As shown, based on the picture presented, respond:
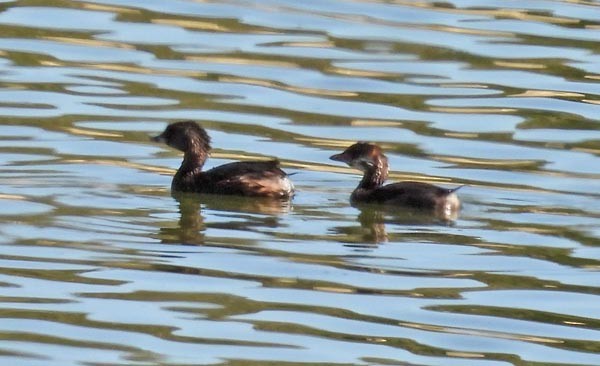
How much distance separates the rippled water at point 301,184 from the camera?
9.66 m

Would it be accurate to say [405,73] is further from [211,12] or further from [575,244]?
[575,244]

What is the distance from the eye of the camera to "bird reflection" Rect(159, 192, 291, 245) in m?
12.0

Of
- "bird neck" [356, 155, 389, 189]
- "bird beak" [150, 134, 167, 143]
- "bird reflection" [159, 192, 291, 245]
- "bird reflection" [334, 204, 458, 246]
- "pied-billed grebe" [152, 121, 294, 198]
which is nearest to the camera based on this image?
"bird reflection" [159, 192, 291, 245]

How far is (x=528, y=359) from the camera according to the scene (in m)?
9.30

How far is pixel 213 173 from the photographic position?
13.9 metres

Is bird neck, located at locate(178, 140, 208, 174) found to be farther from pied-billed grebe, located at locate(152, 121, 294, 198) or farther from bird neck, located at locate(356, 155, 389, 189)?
bird neck, located at locate(356, 155, 389, 189)

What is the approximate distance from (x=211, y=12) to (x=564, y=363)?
10363 millimetres

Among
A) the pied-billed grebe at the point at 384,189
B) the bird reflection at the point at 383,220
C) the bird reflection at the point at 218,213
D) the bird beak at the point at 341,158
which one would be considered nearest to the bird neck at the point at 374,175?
the pied-billed grebe at the point at 384,189

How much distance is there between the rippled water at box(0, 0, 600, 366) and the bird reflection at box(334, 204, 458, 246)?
3 cm

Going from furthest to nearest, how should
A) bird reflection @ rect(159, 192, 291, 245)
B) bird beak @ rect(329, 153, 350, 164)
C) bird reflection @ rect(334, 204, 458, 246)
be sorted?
bird beak @ rect(329, 153, 350, 164)
bird reflection @ rect(334, 204, 458, 246)
bird reflection @ rect(159, 192, 291, 245)

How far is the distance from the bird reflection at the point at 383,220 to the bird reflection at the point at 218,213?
516mm

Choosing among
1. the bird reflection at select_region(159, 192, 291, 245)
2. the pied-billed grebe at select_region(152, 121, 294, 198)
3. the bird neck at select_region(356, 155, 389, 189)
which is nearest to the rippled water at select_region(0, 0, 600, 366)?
the bird reflection at select_region(159, 192, 291, 245)

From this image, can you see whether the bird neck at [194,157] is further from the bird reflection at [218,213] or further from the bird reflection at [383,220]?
the bird reflection at [383,220]

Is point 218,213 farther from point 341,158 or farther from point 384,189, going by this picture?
point 341,158
